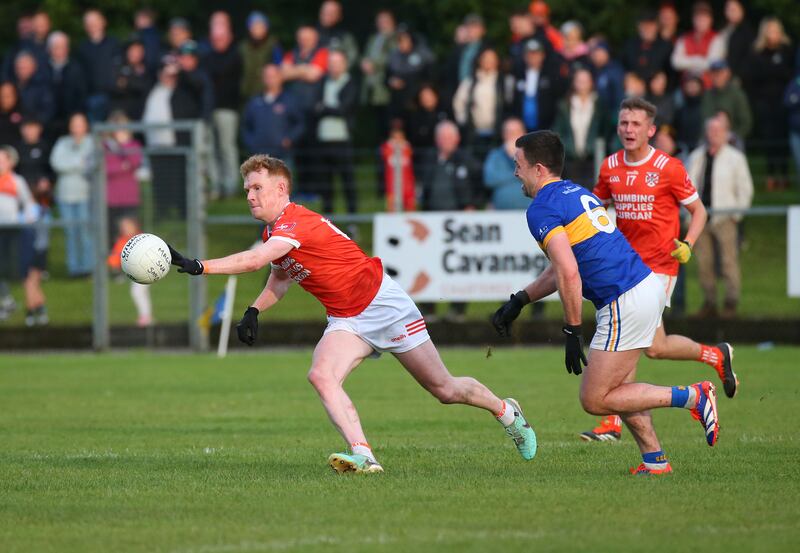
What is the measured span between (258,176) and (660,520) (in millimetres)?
3249

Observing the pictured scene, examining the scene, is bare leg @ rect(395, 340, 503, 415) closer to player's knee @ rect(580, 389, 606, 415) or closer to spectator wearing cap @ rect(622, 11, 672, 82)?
player's knee @ rect(580, 389, 606, 415)

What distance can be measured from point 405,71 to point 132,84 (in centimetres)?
427

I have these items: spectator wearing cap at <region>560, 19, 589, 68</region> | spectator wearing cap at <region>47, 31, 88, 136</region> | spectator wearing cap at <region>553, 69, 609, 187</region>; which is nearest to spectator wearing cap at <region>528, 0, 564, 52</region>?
spectator wearing cap at <region>560, 19, 589, 68</region>

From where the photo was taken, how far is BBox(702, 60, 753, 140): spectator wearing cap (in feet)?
64.0

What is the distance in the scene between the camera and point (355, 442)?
848cm

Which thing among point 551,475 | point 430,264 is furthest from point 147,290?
point 551,475

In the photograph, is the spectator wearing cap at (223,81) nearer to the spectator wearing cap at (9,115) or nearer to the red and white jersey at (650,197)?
the spectator wearing cap at (9,115)

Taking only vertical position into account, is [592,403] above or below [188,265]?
below

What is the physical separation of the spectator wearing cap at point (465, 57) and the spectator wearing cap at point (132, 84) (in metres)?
4.67

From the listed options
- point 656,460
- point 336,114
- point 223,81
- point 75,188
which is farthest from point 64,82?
point 656,460

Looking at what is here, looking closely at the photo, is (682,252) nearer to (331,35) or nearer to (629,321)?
(629,321)

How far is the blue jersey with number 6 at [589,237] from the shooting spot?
8.16 m

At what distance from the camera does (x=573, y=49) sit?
2086 cm

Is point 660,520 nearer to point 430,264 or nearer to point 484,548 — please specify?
point 484,548
